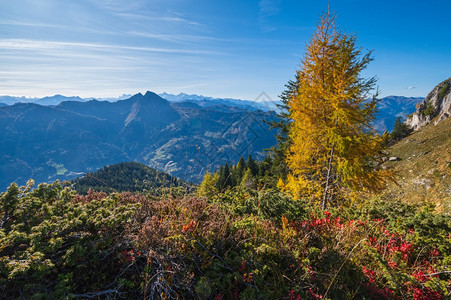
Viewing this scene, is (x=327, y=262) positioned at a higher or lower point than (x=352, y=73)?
lower

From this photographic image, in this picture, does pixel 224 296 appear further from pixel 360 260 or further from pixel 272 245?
pixel 360 260

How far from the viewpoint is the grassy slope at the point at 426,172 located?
1619 cm

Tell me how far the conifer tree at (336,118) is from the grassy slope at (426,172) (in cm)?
396

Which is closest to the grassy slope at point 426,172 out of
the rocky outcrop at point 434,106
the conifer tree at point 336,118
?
the conifer tree at point 336,118

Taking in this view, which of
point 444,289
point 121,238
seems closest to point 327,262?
point 444,289

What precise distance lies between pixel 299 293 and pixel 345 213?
3944mm

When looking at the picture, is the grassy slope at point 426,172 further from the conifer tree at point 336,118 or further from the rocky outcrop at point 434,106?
the rocky outcrop at point 434,106

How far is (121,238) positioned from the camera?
324 centimetres

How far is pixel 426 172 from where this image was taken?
20.1m

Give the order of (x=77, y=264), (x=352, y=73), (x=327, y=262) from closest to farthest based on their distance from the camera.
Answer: (x=77, y=264) < (x=327, y=262) < (x=352, y=73)

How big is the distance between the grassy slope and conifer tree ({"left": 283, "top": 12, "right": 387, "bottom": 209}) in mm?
3964

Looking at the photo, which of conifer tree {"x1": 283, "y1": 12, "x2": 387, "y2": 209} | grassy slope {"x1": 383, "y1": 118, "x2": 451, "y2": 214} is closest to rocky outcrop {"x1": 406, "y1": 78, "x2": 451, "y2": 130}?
grassy slope {"x1": 383, "y1": 118, "x2": 451, "y2": 214}

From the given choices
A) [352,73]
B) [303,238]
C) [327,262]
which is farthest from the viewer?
[352,73]

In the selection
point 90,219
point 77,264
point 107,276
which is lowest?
point 107,276
